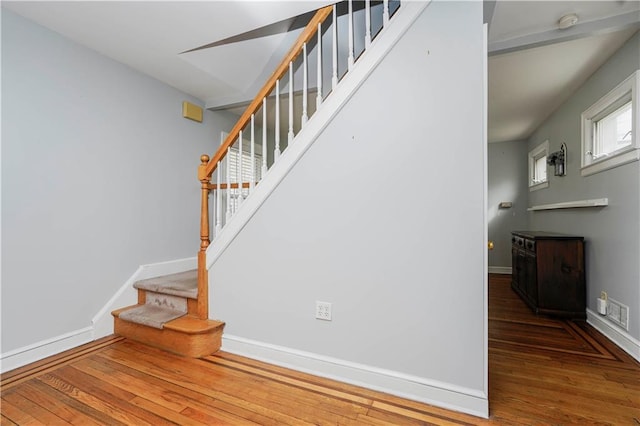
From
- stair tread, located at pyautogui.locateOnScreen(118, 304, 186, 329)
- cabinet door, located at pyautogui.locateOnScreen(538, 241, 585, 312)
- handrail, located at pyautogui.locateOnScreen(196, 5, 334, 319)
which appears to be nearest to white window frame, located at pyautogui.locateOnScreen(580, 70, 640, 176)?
cabinet door, located at pyautogui.locateOnScreen(538, 241, 585, 312)

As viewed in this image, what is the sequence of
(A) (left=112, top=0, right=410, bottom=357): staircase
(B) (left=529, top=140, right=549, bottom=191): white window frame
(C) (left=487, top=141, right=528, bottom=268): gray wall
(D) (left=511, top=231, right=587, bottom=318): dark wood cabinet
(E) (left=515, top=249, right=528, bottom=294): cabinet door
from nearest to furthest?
1. (A) (left=112, top=0, right=410, bottom=357): staircase
2. (D) (left=511, top=231, right=587, bottom=318): dark wood cabinet
3. (E) (left=515, top=249, right=528, bottom=294): cabinet door
4. (B) (left=529, top=140, right=549, bottom=191): white window frame
5. (C) (left=487, top=141, right=528, bottom=268): gray wall

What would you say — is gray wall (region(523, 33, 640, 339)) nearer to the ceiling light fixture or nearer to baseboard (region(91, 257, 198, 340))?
the ceiling light fixture

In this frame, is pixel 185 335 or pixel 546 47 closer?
pixel 185 335

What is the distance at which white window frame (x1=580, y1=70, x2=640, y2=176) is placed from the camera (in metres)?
2.11

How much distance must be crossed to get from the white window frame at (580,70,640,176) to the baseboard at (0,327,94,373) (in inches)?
177

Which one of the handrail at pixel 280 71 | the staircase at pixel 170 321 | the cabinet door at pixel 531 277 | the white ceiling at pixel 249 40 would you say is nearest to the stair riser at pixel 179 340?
the staircase at pixel 170 321

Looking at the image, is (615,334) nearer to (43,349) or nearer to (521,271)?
(521,271)

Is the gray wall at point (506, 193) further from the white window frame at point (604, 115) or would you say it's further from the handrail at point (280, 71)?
the handrail at point (280, 71)

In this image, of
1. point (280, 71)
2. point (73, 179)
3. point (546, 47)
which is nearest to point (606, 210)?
point (546, 47)

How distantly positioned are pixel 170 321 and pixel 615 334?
358 cm

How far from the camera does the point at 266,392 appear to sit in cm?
164

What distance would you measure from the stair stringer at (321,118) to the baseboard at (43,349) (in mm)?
1168

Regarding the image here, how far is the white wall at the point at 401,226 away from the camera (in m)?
1.48

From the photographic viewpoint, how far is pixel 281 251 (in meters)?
1.95
